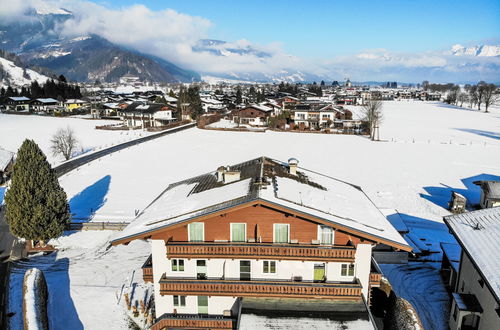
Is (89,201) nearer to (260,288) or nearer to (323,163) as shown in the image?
(260,288)

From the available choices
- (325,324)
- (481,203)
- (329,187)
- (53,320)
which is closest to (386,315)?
(325,324)

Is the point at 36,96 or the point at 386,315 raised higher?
the point at 36,96

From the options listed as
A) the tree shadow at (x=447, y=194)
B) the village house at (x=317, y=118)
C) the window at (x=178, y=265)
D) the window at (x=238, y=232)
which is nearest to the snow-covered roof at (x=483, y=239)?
the window at (x=238, y=232)

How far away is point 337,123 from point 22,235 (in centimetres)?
9073

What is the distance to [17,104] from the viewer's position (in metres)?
133

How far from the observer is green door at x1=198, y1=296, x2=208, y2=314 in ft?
61.6

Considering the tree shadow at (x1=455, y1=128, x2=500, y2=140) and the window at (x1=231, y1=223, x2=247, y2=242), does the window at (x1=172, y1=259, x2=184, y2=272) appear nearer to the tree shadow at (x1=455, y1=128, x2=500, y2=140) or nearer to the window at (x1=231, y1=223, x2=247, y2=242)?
the window at (x1=231, y1=223, x2=247, y2=242)

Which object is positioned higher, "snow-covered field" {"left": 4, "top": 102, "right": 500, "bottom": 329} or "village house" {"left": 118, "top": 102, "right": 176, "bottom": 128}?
"village house" {"left": 118, "top": 102, "right": 176, "bottom": 128}

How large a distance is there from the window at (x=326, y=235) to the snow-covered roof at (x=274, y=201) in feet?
2.57

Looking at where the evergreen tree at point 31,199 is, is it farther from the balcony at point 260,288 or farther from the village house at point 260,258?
the balcony at point 260,288

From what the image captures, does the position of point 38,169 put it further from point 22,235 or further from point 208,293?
point 208,293

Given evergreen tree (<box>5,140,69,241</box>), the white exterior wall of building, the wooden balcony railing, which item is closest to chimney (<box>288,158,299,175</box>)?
the wooden balcony railing

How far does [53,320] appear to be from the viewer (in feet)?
66.1

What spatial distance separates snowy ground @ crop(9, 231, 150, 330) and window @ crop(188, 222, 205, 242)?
21.5 feet
